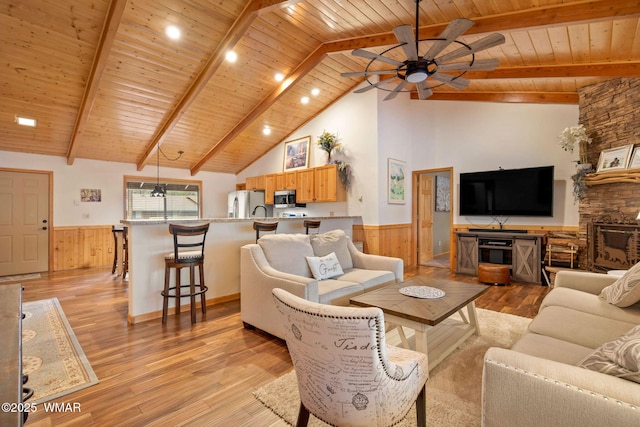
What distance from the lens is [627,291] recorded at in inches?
77.2

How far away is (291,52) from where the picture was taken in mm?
4914

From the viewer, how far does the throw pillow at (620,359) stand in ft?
3.09

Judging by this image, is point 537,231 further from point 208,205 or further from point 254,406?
point 208,205

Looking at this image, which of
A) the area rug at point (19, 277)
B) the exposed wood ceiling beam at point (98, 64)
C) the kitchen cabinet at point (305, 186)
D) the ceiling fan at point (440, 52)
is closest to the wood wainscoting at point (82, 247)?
the area rug at point (19, 277)

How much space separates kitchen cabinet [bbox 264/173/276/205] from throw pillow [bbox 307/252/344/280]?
4383mm

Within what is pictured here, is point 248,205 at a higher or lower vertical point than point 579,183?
lower

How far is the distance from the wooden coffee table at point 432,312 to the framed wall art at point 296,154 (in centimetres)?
462

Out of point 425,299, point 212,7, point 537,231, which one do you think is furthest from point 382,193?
point 212,7

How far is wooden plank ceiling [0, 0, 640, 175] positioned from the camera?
3.27 m

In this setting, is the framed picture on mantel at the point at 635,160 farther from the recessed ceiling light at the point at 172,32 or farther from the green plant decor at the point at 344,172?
the recessed ceiling light at the point at 172,32

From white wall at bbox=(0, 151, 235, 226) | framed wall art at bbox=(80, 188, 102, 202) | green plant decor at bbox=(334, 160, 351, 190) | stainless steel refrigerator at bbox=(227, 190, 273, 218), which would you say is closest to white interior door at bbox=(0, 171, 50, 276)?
white wall at bbox=(0, 151, 235, 226)

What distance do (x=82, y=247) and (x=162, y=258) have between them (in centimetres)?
455

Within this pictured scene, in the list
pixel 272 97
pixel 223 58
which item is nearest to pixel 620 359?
pixel 223 58

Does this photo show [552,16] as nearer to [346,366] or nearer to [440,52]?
[440,52]
